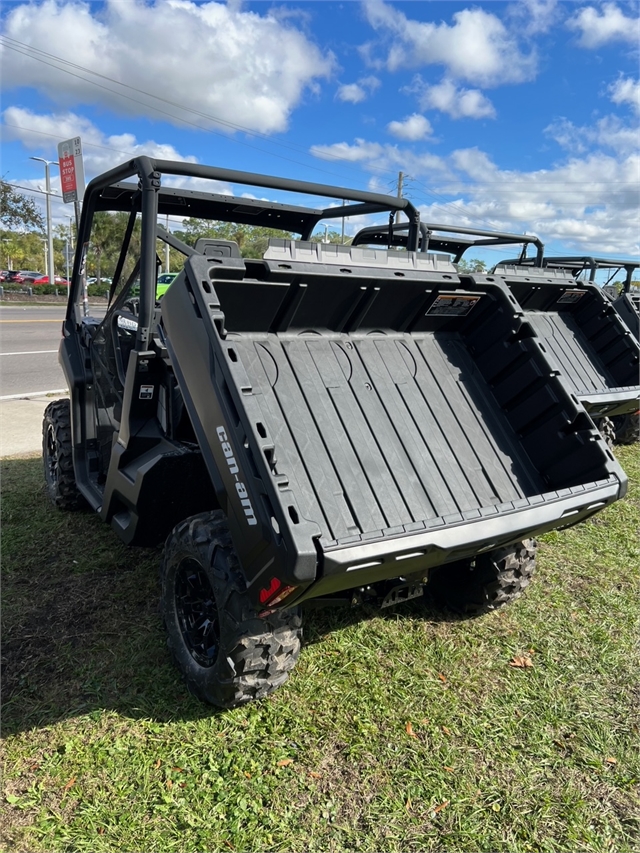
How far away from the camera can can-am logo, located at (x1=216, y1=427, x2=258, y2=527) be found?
227cm

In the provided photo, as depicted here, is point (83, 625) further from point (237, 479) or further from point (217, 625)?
point (237, 479)

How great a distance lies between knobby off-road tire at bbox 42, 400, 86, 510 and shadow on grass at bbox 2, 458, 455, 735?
152mm

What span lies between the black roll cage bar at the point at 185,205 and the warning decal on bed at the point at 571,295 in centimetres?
330

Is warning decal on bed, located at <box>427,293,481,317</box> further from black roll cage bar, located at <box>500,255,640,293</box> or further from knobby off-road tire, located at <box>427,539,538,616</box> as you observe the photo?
black roll cage bar, located at <box>500,255,640,293</box>

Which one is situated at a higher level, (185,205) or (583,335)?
(185,205)

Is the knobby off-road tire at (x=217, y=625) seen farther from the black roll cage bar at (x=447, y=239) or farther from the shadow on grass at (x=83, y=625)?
the black roll cage bar at (x=447, y=239)

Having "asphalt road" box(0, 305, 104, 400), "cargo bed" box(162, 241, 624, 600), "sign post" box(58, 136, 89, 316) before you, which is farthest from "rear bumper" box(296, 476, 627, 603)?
"sign post" box(58, 136, 89, 316)

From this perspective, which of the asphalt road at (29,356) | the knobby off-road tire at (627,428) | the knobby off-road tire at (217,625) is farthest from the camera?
the asphalt road at (29,356)

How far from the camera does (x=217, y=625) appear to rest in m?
2.79

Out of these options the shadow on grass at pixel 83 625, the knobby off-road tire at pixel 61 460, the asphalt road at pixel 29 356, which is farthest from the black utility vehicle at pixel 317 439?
the asphalt road at pixel 29 356

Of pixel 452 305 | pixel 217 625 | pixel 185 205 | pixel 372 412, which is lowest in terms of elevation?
pixel 217 625

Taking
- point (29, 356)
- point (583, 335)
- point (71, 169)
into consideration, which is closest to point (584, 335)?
point (583, 335)

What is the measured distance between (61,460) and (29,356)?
9567 millimetres

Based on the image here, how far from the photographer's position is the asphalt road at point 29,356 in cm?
1004
